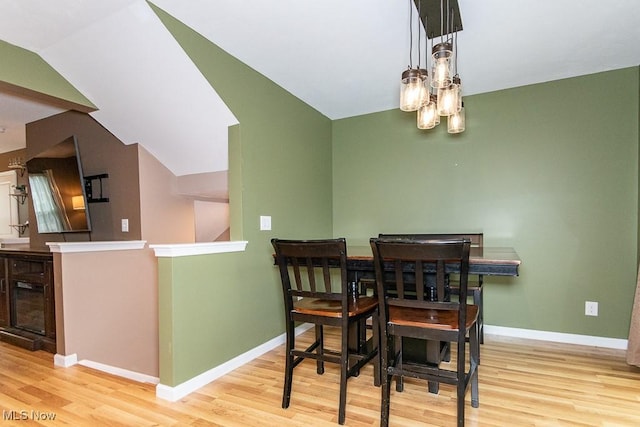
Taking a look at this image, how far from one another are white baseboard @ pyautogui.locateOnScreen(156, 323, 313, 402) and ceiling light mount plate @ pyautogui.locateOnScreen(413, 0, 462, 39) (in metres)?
2.61

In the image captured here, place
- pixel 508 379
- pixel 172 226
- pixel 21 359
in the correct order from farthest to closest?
pixel 172 226 < pixel 21 359 < pixel 508 379

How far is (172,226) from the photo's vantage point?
133 inches

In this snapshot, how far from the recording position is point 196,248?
216 cm

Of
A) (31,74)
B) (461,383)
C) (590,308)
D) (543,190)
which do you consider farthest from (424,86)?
(31,74)

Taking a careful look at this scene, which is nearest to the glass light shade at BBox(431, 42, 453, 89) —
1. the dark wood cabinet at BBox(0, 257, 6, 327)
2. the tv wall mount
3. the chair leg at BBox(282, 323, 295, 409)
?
the chair leg at BBox(282, 323, 295, 409)

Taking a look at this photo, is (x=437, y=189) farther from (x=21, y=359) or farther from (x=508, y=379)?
(x=21, y=359)

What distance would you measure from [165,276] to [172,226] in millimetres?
1492

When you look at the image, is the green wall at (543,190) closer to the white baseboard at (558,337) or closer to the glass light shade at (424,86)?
the white baseboard at (558,337)

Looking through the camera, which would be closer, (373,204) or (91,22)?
(91,22)

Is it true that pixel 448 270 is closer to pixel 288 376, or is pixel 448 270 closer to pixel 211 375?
pixel 288 376

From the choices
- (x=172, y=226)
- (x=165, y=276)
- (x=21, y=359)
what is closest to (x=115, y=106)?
(x=172, y=226)

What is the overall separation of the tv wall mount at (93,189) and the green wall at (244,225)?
5.65 feet

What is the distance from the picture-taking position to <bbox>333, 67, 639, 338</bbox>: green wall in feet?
8.99

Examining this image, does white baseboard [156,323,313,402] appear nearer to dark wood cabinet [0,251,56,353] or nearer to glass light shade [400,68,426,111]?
dark wood cabinet [0,251,56,353]
